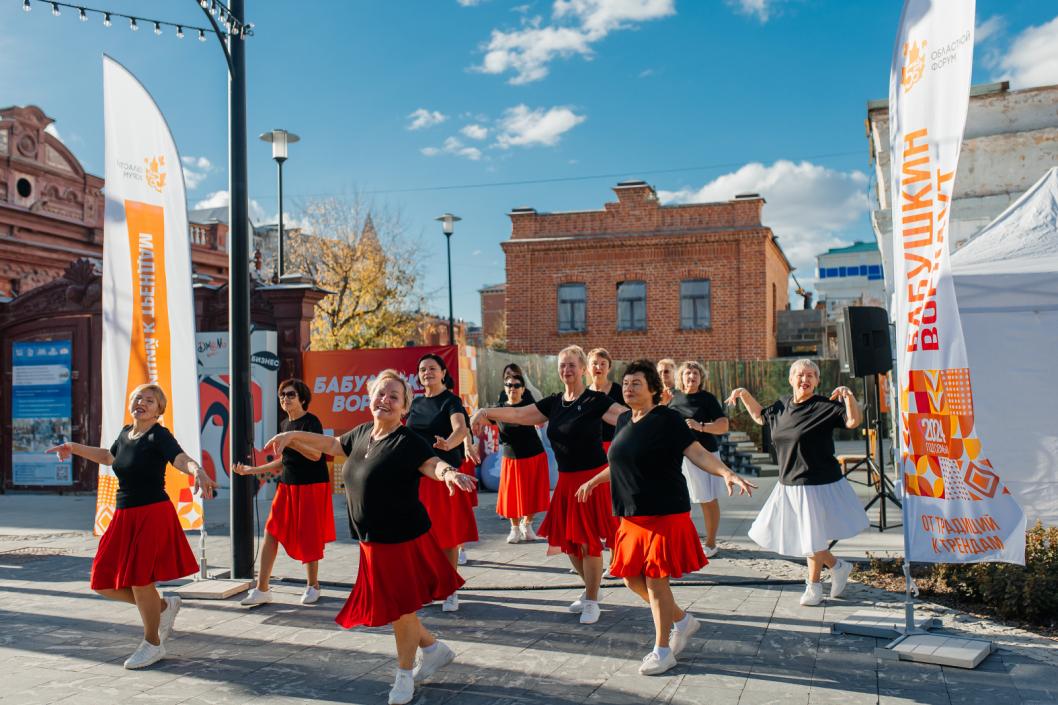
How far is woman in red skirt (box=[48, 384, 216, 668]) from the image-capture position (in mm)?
5105

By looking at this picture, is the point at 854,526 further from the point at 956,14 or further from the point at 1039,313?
the point at 1039,313

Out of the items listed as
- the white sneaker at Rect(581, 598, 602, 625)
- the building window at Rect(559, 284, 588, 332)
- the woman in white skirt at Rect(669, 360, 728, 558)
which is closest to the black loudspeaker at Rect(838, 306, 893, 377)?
the woman in white skirt at Rect(669, 360, 728, 558)

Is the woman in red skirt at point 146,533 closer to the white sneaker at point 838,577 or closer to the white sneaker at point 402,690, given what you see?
the white sneaker at point 402,690

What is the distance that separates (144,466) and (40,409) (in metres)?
10.7

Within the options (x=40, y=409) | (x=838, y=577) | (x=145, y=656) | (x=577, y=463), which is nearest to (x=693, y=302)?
(x=40, y=409)

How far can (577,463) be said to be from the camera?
20.0 ft

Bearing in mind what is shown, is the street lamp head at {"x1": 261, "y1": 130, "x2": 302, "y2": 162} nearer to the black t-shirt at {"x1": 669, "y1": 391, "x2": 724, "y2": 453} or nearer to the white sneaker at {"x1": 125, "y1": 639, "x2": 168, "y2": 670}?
the black t-shirt at {"x1": 669, "y1": 391, "x2": 724, "y2": 453}

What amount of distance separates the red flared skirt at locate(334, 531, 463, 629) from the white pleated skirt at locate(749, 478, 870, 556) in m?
2.71

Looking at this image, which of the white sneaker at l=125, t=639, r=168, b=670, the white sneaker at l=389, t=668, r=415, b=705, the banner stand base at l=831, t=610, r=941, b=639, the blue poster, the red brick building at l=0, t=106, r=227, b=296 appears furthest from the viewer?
the red brick building at l=0, t=106, r=227, b=296

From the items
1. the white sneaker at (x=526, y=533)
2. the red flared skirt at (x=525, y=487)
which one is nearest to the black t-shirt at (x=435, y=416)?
the red flared skirt at (x=525, y=487)

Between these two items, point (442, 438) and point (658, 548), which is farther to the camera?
point (442, 438)

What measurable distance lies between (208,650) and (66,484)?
10.4 meters

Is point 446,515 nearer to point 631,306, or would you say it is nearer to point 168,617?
point 168,617

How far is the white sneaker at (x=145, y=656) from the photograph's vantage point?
16.5 feet
